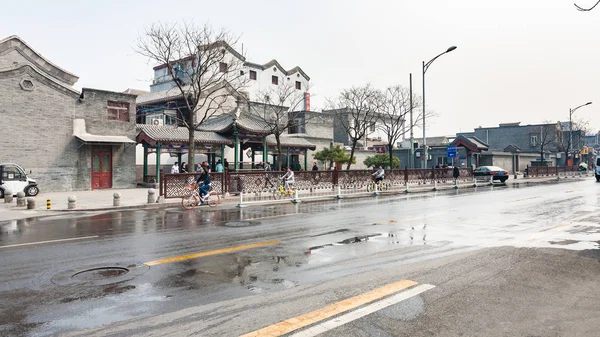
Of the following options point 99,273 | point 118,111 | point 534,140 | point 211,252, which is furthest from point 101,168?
point 534,140

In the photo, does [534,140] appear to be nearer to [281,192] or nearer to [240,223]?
[281,192]

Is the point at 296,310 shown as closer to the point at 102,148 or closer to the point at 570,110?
the point at 102,148

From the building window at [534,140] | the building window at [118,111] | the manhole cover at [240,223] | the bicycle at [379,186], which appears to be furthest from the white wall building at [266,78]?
the building window at [534,140]

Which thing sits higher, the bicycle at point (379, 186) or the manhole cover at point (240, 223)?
the bicycle at point (379, 186)

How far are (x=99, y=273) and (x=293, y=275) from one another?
2.99 meters

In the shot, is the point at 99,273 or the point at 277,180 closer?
the point at 99,273

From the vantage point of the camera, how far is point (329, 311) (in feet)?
13.8

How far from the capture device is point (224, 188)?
19.2 metres

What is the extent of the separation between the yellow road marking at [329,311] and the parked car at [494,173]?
31.9 meters

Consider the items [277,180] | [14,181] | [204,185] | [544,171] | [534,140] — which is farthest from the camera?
[534,140]

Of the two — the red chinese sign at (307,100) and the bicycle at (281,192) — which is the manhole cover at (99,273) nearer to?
the bicycle at (281,192)

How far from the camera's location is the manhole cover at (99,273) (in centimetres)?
559

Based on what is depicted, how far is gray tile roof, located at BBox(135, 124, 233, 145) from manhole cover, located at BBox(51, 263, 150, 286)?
21021mm

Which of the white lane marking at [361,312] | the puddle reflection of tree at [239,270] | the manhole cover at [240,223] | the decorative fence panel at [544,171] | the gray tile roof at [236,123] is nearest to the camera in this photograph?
the white lane marking at [361,312]
